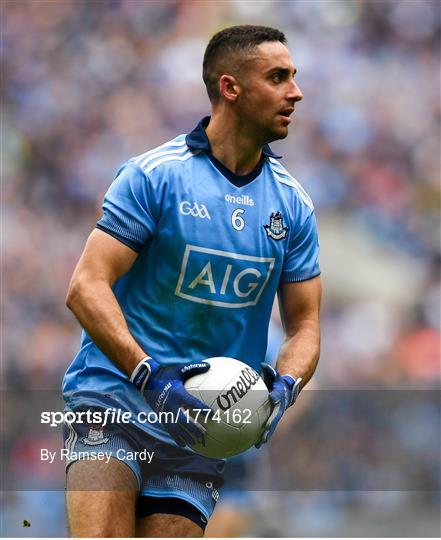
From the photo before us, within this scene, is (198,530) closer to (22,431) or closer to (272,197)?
(272,197)

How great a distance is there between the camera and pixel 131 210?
11.7ft

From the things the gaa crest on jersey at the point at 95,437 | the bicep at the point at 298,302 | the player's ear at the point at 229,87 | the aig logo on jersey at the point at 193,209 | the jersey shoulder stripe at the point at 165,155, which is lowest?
the gaa crest on jersey at the point at 95,437

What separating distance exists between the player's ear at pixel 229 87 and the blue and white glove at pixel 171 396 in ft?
3.44

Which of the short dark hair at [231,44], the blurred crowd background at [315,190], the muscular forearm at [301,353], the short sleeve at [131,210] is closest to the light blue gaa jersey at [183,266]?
the short sleeve at [131,210]

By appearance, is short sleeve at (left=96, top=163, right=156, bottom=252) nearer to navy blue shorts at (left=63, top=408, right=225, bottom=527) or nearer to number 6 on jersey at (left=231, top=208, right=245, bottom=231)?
number 6 on jersey at (left=231, top=208, right=245, bottom=231)

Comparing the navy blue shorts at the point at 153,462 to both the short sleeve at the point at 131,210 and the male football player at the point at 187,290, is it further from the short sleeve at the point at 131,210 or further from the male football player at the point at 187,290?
the short sleeve at the point at 131,210

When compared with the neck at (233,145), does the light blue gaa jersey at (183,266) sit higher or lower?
lower

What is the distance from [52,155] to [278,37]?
4237mm

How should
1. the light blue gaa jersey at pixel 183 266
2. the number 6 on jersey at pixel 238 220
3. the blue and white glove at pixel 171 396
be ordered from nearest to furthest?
the blue and white glove at pixel 171 396, the light blue gaa jersey at pixel 183 266, the number 6 on jersey at pixel 238 220

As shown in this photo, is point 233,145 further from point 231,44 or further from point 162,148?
point 231,44

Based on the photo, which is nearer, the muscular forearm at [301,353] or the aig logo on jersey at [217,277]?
the aig logo on jersey at [217,277]

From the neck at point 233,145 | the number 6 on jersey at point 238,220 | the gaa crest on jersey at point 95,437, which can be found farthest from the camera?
the neck at point 233,145

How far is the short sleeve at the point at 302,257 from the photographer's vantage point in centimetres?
391

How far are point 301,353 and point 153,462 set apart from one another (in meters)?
0.66
